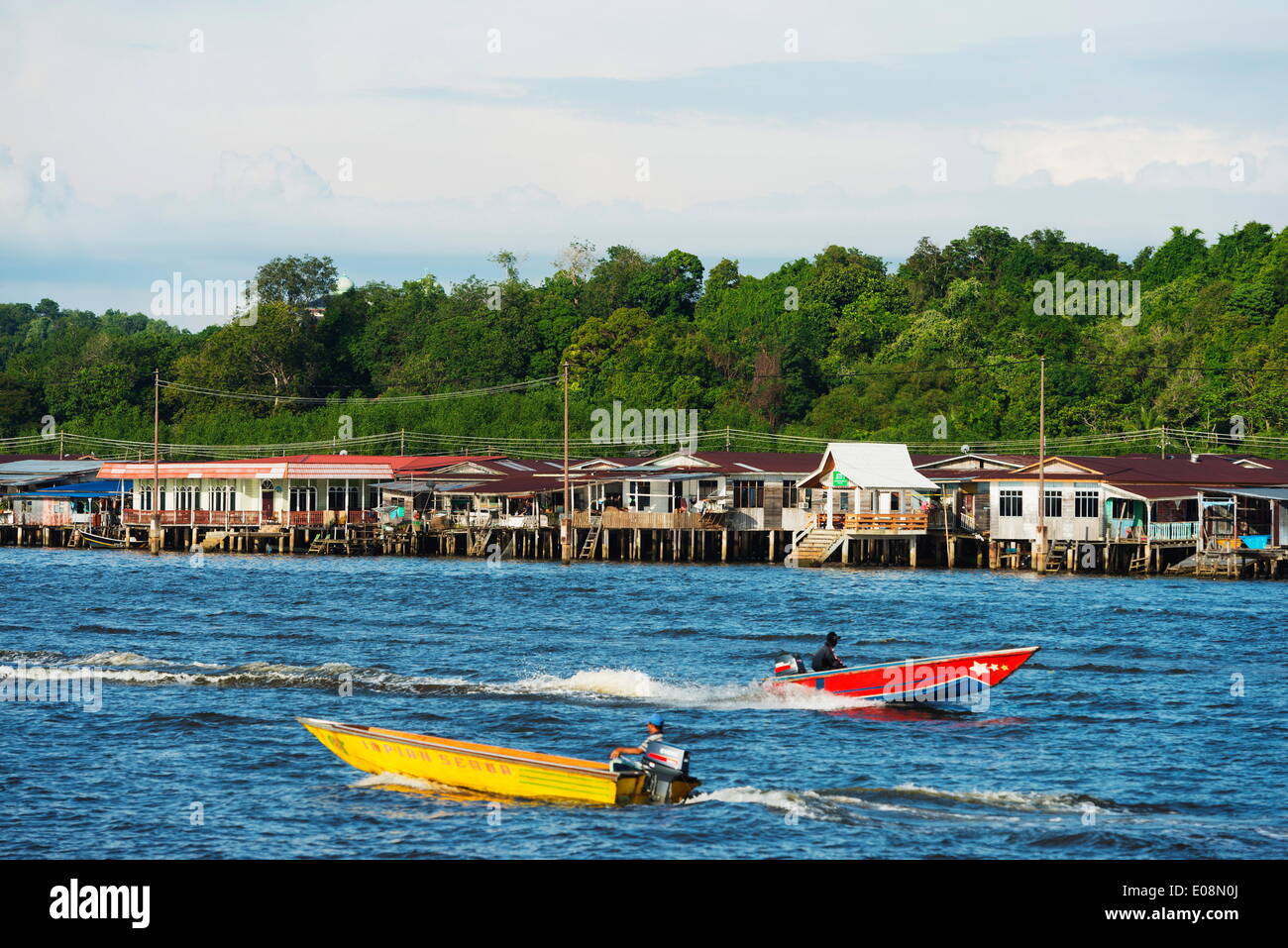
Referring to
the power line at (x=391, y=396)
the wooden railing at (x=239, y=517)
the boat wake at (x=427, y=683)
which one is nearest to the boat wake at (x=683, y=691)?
the boat wake at (x=427, y=683)

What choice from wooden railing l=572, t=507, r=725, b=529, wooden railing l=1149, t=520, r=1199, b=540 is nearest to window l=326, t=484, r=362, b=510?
wooden railing l=572, t=507, r=725, b=529

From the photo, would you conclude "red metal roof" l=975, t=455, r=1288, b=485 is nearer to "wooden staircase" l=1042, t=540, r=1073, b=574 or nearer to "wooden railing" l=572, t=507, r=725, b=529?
"wooden staircase" l=1042, t=540, r=1073, b=574

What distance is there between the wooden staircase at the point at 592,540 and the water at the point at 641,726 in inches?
962

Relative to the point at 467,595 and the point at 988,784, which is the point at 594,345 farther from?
the point at 988,784

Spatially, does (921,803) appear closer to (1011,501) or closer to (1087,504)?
(1087,504)

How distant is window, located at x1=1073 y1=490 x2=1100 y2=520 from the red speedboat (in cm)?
4335

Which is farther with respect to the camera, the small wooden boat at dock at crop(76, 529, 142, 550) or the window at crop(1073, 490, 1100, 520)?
the small wooden boat at dock at crop(76, 529, 142, 550)

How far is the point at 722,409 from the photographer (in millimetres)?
112000

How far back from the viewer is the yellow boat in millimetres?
21547

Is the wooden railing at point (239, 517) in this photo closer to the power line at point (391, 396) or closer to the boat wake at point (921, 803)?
the power line at point (391, 396)

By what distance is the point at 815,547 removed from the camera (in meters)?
74.7

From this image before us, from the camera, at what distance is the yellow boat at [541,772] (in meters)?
21.5
